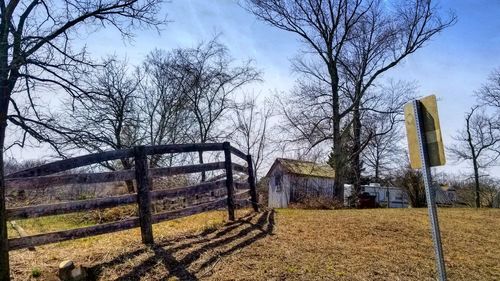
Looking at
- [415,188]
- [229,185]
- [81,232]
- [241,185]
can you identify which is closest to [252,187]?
[241,185]

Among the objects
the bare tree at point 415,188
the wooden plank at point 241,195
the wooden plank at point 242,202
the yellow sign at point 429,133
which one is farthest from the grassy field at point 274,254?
the bare tree at point 415,188

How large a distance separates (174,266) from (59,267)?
1345 mm

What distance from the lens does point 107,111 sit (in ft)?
27.3

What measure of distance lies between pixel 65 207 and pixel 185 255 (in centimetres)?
169

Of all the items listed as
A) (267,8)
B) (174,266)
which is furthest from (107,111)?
(267,8)

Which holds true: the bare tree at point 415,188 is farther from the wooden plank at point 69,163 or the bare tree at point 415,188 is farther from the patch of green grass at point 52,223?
the wooden plank at point 69,163

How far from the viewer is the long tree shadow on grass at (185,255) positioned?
496 centimetres

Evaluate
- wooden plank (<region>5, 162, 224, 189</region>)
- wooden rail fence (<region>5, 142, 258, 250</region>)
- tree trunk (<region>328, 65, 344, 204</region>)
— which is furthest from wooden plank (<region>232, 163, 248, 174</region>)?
tree trunk (<region>328, 65, 344, 204</region>)

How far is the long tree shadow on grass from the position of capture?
4.96 m

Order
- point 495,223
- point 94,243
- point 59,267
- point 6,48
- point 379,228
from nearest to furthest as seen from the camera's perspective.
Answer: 1. point 59,267
2. point 6,48
3. point 94,243
4. point 379,228
5. point 495,223

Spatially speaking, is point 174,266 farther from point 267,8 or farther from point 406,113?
point 267,8

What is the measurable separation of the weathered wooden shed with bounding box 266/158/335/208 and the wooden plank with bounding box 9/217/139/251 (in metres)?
27.7

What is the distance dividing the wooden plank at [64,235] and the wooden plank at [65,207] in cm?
26

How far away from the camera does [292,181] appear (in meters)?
34.4
